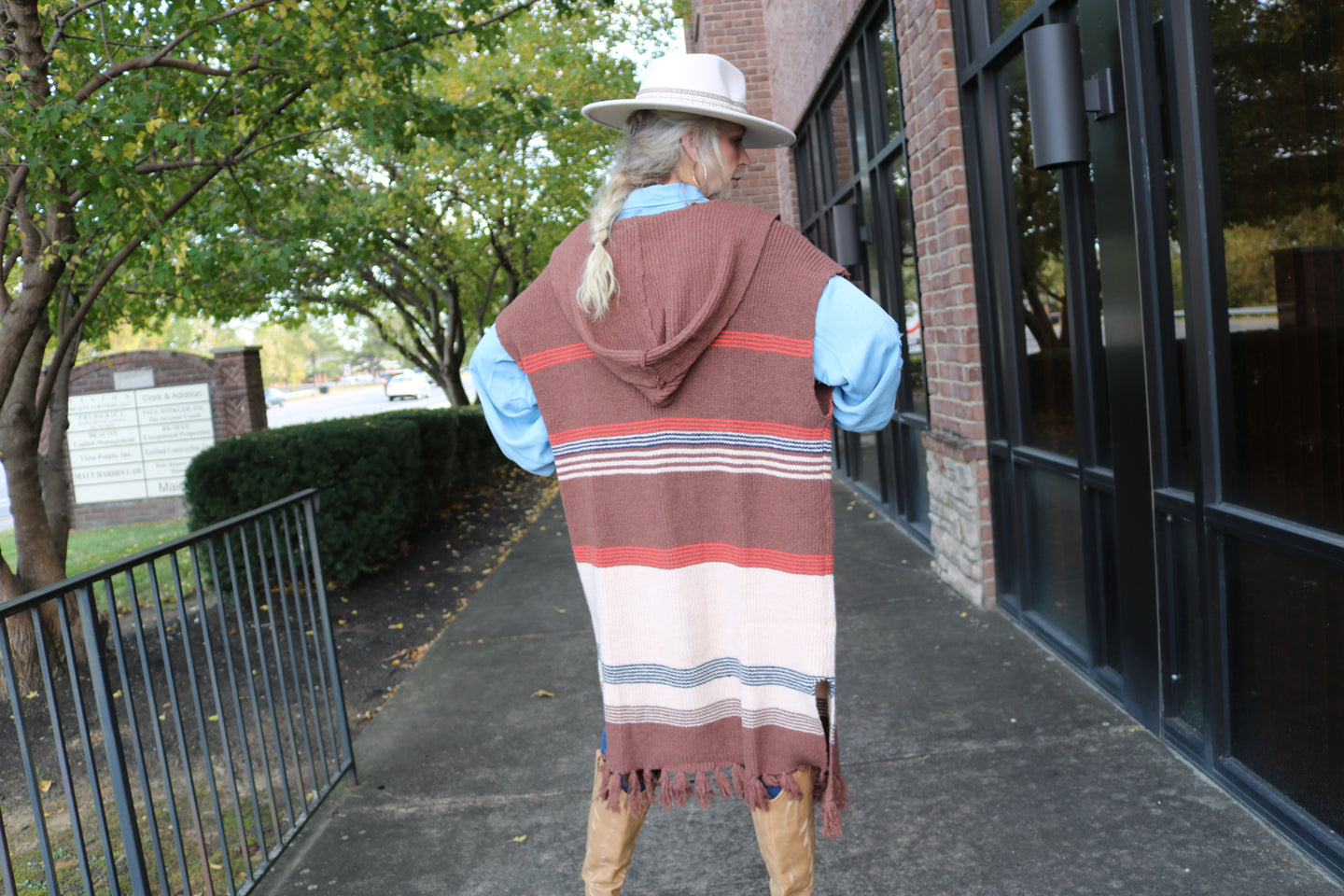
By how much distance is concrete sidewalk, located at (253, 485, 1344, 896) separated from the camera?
9.03 feet

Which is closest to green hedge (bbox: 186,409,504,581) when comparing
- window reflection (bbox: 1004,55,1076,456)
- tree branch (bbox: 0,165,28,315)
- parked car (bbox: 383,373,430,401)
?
tree branch (bbox: 0,165,28,315)

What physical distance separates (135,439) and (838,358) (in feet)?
42.0

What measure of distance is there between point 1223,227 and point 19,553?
19.4 ft

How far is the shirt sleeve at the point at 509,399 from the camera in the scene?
2.23 meters

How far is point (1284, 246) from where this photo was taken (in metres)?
2.54

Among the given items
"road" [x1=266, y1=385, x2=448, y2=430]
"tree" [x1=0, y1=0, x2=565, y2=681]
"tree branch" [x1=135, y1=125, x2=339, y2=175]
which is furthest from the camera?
"road" [x1=266, y1=385, x2=448, y2=430]

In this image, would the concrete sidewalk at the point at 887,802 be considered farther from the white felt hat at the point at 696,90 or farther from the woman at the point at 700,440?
the white felt hat at the point at 696,90

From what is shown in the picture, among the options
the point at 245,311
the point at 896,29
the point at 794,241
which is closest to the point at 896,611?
the point at 896,29

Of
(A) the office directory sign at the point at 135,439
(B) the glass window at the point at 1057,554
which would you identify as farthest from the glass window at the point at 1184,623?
(A) the office directory sign at the point at 135,439

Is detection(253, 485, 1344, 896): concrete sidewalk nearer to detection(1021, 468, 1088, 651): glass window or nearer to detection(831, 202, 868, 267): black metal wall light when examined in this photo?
detection(1021, 468, 1088, 651): glass window

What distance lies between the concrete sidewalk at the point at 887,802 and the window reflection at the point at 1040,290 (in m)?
0.97

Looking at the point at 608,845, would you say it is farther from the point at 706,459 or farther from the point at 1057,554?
the point at 1057,554

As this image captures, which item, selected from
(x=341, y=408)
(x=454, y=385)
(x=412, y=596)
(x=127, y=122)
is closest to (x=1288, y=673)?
(x=127, y=122)

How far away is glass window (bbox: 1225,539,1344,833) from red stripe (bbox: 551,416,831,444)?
1399 millimetres
